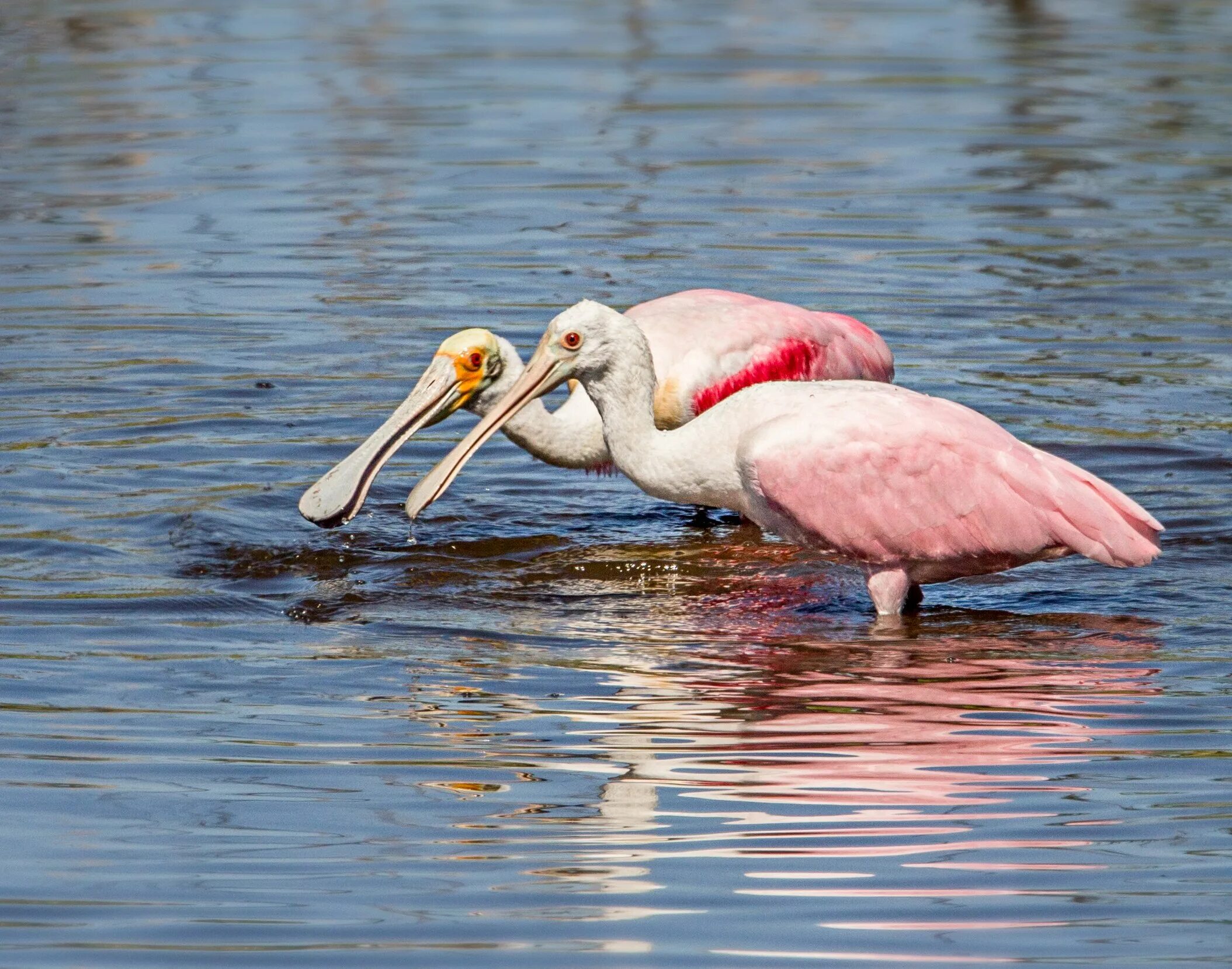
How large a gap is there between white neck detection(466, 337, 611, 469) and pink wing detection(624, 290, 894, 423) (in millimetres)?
340

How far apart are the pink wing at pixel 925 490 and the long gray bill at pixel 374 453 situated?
5.24ft

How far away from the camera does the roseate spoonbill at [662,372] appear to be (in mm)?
8766

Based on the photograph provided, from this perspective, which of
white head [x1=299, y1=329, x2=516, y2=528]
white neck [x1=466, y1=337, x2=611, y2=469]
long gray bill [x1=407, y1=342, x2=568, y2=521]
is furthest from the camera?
white neck [x1=466, y1=337, x2=611, y2=469]

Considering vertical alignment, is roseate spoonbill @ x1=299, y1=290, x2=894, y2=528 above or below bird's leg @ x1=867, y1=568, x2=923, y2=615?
above

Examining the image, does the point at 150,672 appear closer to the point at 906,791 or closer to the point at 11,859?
the point at 11,859

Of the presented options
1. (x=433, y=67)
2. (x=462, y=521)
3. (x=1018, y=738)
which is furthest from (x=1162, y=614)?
(x=433, y=67)

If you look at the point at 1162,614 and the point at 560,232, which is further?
the point at 560,232

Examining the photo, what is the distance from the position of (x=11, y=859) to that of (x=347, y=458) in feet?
11.7

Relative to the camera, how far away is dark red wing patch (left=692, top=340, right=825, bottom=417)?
937cm

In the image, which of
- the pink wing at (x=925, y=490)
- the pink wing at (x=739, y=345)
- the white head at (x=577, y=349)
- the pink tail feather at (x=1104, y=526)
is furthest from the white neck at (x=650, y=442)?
the pink tail feather at (x=1104, y=526)

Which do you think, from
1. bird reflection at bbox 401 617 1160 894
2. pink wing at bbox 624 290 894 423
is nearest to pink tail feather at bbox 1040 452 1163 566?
bird reflection at bbox 401 617 1160 894

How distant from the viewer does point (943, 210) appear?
15047 mm

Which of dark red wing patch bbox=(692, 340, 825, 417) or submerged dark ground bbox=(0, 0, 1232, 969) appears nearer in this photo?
submerged dark ground bbox=(0, 0, 1232, 969)

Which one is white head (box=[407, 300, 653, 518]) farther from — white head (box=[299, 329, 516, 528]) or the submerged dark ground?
the submerged dark ground
